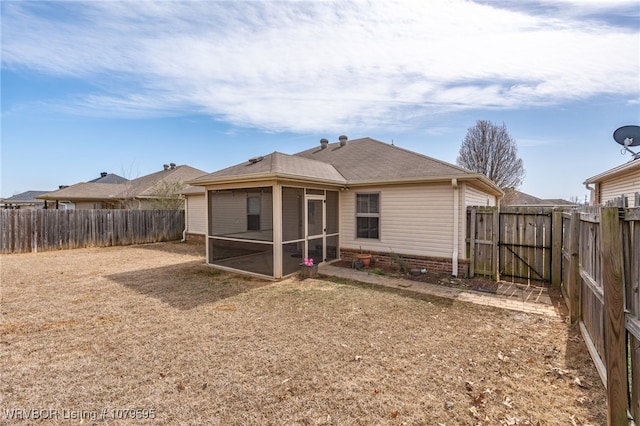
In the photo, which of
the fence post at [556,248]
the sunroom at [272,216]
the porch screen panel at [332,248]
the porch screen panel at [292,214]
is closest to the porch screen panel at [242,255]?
the sunroom at [272,216]

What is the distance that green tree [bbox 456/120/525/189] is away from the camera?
24391 millimetres

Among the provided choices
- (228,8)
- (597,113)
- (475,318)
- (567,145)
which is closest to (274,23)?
(228,8)

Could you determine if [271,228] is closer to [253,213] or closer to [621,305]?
[253,213]

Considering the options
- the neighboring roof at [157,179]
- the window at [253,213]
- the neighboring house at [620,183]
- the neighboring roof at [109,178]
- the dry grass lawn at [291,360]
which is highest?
the neighboring roof at [109,178]

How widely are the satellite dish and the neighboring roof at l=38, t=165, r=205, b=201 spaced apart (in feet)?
72.6

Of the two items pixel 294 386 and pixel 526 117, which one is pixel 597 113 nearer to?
pixel 526 117

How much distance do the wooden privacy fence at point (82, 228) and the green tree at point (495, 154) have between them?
23311 millimetres

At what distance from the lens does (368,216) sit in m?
9.23

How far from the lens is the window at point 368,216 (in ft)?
29.8

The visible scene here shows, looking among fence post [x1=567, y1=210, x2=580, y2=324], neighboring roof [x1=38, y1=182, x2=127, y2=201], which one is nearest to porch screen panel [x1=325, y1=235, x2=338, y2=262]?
fence post [x1=567, y1=210, x2=580, y2=324]

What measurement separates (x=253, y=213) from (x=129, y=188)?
60.8ft

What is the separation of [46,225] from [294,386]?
14851 mm

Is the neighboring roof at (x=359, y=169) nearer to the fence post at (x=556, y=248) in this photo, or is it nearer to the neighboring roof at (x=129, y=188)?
the fence post at (x=556, y=248)

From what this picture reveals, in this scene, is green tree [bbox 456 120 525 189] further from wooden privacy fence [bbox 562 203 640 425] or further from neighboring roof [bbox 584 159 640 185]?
wooden privacy fence [bbox 562 203 640 425]
